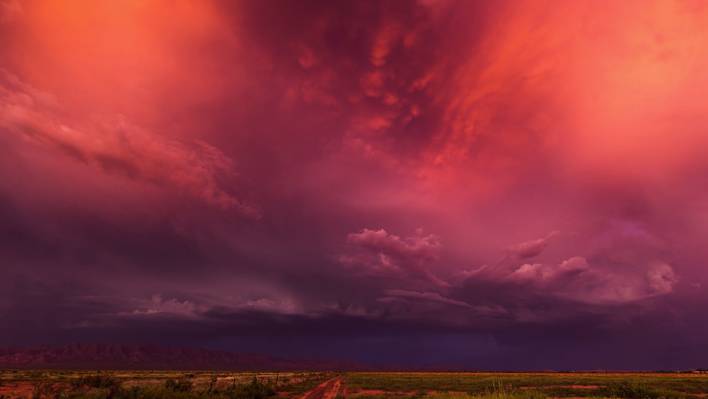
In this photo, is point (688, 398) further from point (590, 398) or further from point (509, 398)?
point (509, 398)

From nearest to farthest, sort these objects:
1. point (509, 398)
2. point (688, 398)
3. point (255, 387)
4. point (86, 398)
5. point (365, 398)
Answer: point (509, 398) → point (86, 398) → point (688, 398) → point (365, 398) → point (255, 387)

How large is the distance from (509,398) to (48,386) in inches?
1448

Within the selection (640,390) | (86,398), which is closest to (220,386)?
(86,398)

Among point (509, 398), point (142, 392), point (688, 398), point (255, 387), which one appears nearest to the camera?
point (509, 398)

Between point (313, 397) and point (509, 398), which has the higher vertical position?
point (509, 398)

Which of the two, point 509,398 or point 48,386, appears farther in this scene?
point 48,386

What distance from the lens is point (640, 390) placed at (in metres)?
37.6

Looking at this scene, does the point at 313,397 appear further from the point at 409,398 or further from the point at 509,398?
the point at 509,398

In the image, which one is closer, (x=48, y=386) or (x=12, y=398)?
(x=12, y=398)

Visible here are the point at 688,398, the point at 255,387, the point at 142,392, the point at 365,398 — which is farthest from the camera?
the point at 255,387

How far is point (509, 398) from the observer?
20172 millimetres

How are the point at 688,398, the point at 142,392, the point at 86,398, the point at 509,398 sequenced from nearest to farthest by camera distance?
the point at 509,398 < the point at 86,398 < the point at 142,392 < the point at 688,398

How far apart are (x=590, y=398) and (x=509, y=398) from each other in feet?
75.0

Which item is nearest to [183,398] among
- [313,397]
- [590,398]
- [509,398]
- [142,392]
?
[142,392]
